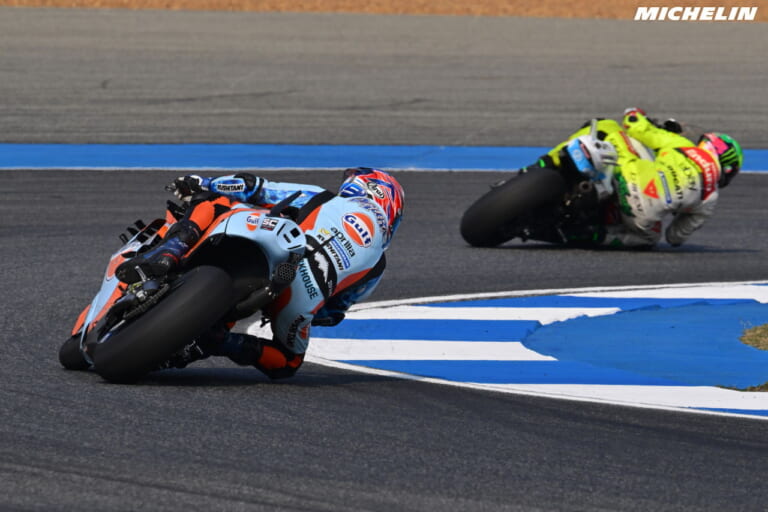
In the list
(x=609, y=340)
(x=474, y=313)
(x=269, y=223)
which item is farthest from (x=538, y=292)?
Answer: (x=269, y=223)

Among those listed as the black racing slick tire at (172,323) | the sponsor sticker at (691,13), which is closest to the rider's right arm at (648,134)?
the black racing slick tire at (172,323)

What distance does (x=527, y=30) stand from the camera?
3284cm

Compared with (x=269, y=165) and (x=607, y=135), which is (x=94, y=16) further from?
(x=607, y=135)

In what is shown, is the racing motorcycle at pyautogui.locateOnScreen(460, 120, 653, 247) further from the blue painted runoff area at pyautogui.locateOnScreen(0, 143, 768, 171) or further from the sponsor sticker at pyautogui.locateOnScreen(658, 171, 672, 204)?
the blue painted runoff area at pyautogui.locateOnScreen(0, 143, 768, 171)

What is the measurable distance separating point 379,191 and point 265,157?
30.5 ft

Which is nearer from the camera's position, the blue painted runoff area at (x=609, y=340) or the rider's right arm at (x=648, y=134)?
the blue painted runoff area at (x=609, y=340)

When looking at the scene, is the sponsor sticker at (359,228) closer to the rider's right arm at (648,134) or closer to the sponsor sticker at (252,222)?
the sponsor sticker at (252,222)

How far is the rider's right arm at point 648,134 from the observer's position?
11938 mm

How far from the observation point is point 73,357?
6.78 meters

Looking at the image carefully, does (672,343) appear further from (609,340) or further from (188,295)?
(188,295)

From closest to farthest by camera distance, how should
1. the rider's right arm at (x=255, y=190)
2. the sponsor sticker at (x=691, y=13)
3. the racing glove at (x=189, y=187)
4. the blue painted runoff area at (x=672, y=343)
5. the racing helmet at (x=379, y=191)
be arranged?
the racing glove at (x=189, y=187), the rider's right arm at (x=255, y=190), the racing helmet at (x=379, y=191), the blue painted runoff area at (x=672, y=343), the sponsor sticker at (x=691, y=13)

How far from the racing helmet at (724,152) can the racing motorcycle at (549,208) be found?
47cm

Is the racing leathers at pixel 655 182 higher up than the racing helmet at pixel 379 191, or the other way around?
the racing helmet at pixel 379 191

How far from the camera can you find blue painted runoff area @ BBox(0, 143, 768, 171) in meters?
15.7
